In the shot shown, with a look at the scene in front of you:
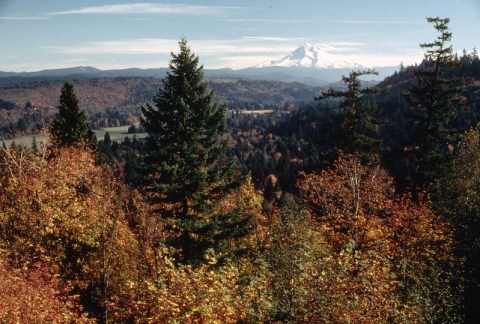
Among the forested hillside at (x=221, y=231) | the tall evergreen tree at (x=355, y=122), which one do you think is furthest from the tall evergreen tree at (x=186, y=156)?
the tall evergreen tree at (x=355, y=122)

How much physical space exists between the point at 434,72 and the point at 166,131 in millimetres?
22930

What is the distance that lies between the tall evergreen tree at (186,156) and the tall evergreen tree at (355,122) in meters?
11.7

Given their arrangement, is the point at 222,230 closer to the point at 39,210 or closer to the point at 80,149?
the point at 39,210

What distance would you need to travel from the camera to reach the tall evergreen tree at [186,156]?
24.2 m

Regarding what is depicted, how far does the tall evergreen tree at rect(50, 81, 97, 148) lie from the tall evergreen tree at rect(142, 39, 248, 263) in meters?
16.5

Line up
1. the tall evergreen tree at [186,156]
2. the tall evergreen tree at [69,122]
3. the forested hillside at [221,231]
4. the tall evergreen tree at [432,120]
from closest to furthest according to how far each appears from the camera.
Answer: the forested hillside at [221,231] → the tall evergreen tree at [186,156] → the tall evergreen tree at [432,120] → the tall evergreen tree at [69,122]

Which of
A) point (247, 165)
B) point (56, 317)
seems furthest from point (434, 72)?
point (247, 165)

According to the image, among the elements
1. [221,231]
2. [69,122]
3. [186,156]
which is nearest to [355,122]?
[221,231]

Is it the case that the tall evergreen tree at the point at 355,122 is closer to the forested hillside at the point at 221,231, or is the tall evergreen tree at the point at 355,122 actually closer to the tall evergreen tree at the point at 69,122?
the forested hillside at the point at 221,231

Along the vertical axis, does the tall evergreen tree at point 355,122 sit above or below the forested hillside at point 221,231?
above

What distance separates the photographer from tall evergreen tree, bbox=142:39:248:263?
79.4 feet

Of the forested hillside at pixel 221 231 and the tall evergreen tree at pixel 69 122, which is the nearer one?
the forested hillside at pixel 221 231

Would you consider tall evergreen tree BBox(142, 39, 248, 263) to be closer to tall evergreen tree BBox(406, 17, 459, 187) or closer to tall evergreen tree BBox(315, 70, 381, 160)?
tall evergreen tree BBox(315, 70, 381, 160)

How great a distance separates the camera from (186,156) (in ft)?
79.9
